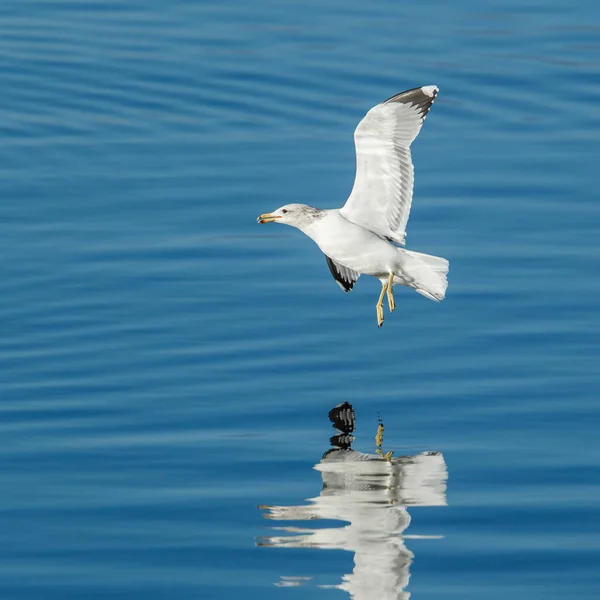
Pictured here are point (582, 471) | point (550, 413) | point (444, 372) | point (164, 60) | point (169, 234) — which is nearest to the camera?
point (582, 471)

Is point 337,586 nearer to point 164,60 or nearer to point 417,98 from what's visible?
point 417,98

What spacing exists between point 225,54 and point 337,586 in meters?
15.8

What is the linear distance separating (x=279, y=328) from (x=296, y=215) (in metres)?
1.05

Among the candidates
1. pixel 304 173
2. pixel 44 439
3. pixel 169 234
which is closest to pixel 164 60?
pixel 304 173

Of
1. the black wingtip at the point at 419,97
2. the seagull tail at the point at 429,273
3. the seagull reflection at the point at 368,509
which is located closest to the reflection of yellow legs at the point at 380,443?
the seagull reflection at the point at 368,509

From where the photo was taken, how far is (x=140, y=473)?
1159cm

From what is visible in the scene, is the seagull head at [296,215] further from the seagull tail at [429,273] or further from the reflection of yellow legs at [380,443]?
the reflection of yellow legs at [380,443]

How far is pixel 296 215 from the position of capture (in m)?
14.2

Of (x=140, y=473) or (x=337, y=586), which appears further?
(x=140, y=473)

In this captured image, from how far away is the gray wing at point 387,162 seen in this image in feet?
45.8

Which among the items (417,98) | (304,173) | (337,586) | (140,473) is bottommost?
(337,586)

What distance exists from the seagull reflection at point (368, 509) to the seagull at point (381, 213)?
6.77ft

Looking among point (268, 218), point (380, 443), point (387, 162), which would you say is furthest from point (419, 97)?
point (380, 443)

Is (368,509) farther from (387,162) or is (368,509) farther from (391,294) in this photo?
(387,162)
